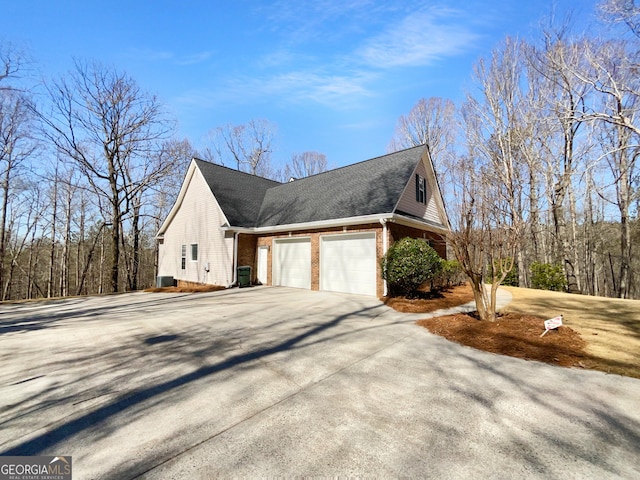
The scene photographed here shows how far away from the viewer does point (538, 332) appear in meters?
5.45

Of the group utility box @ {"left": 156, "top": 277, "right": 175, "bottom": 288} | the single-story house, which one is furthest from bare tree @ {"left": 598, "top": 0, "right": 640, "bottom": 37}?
utility box @ {"left": 156, "top": 277, "right": 175, "bottom": 288}

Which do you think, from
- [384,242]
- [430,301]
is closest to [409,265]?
[430,301]

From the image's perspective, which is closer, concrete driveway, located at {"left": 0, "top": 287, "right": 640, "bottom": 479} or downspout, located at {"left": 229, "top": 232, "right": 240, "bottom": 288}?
concrete driveway, located at {"left": 0, "top": 287, "right": 640, "bottom": 479}

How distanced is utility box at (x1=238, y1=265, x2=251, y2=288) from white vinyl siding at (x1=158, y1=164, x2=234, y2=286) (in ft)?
1.51

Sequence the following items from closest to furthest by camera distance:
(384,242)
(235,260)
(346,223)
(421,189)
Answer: (384,242)
(346,223)
(421,189)
(235,260)

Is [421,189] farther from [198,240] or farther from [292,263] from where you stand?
[198,240]

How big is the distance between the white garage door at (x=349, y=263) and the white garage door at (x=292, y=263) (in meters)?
0.99

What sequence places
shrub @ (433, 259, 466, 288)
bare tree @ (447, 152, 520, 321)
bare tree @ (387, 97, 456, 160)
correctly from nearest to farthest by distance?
bare tree @ (447, 152, 520, 321) → shrub @ (433, 259, 466, 288) → bare tree @ (387, 97, 456, 160)

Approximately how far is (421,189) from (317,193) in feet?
17.7

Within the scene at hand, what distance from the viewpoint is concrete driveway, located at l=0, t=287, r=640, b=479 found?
7.27 feet

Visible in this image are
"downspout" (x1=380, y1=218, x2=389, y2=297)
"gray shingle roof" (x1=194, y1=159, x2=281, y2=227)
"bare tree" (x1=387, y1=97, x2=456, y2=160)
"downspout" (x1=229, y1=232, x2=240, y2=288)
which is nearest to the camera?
"downspout" (x1=380, y1=218, x2=389, y2=297)

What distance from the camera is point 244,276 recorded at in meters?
14.1

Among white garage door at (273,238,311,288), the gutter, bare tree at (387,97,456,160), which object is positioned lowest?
white garage door at (273,238,311,288)

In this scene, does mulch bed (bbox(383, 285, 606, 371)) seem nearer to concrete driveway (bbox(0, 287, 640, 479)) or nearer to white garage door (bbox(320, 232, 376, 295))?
concrete driveway (bbox(0, 287, 640, 479))
